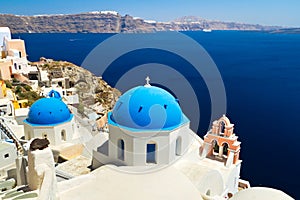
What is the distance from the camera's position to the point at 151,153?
9.15 meters

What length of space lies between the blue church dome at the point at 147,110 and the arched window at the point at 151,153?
0.79 m

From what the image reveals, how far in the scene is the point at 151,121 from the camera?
27.6 feet

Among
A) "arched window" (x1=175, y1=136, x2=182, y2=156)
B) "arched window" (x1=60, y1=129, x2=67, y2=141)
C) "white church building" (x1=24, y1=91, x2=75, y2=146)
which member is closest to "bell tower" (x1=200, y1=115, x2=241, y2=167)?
"arched window" (x1=175, y1=136, x2=182, y2=156)

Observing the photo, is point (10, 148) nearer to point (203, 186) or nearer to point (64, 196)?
point (64, 196)

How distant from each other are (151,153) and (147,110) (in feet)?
5.52

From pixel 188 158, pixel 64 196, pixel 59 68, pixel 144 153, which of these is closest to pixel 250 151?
pixel 188 158

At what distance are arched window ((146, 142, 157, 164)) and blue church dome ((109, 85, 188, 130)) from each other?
0.79 meters

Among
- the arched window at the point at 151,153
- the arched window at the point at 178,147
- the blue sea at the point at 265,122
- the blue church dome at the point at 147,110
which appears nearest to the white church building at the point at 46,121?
the blue church dome at the point at 147,110

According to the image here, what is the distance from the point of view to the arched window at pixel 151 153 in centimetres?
897

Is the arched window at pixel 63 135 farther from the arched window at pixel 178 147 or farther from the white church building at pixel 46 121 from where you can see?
the arched window at pixel 178 147

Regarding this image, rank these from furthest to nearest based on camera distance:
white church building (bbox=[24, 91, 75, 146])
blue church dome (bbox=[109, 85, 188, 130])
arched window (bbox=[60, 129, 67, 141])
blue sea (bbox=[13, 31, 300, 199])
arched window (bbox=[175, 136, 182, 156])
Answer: blue sea (bbox=[13, 31, 300, 199]) → arched window (bbox=[60, 129, 67, 141]) → white church building (bbox=[24, 91, 75, 146]) → arched window (bbox=[175, 136, 182, 156]) → blue church dome (bbox=[109, 85, 188, 130])

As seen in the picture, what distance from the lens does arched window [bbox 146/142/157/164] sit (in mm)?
8971

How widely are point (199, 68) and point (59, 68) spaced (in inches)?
1245

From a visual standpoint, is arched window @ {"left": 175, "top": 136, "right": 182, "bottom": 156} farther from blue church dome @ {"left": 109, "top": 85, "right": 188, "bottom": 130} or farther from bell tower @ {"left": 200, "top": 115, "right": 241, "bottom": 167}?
bell tower @ {"left": 200, "top": 115, "right": 241, "bottom": 167}
